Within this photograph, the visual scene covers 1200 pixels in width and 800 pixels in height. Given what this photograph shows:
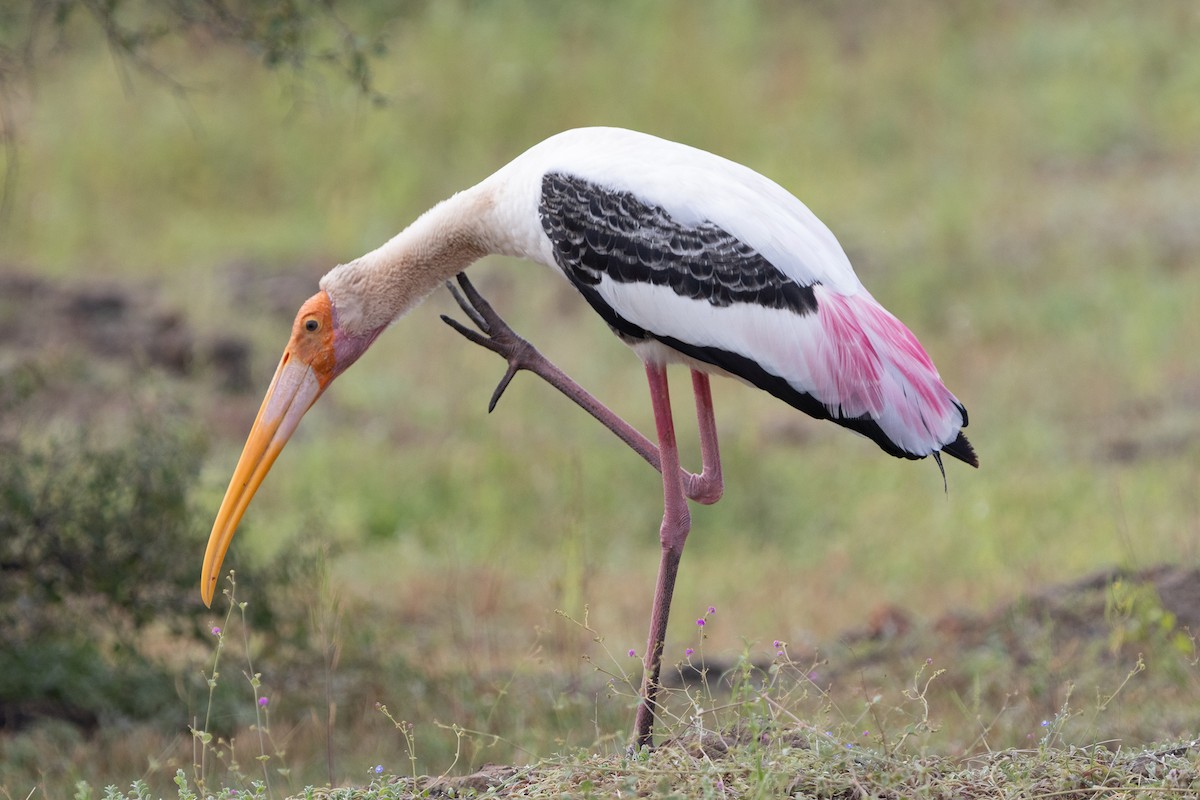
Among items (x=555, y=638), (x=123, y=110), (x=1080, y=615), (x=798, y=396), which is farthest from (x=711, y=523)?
(x=123, y=110)

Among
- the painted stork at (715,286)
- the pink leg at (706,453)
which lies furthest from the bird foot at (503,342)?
the pink leg at (706,453)

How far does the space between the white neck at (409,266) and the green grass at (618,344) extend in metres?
1.02

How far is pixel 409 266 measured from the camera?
4016 mm

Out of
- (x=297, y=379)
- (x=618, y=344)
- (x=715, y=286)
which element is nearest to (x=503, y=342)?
(x=297, y=379)

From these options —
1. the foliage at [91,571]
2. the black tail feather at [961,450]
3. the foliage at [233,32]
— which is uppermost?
the foliage at [233,32]

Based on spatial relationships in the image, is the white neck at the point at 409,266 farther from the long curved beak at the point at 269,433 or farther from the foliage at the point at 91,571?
the foliage at the point at 91,571

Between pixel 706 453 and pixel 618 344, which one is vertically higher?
pixel 618 344

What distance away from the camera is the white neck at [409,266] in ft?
12.9

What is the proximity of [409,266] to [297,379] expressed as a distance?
0.42 meters

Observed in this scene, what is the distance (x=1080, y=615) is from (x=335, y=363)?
2.82 m

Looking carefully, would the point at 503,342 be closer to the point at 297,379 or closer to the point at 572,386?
the point at 572,386

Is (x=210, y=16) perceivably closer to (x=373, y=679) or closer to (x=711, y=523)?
(x=373, y=679)

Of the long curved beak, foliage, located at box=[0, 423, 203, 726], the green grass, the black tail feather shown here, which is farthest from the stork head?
the black tail feather

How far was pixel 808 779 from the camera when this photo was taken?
292 centimetres
